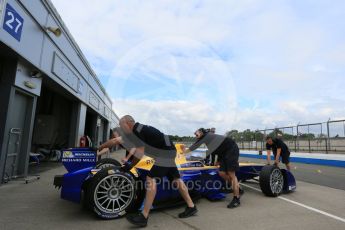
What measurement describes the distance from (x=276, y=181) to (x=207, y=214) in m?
2.14

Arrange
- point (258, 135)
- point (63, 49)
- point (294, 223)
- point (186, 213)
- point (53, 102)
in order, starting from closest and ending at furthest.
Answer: point (294, 223) < point (186, 213) < point (63, 49) < point (53, 102) < point (258, 135)

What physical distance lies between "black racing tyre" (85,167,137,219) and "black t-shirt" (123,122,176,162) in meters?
0.55

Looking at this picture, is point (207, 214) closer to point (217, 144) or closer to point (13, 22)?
point (217, 144)

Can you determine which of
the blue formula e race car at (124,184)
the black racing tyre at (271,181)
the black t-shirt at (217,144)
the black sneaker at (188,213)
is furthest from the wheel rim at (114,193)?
the black racing tyre at (271,181)

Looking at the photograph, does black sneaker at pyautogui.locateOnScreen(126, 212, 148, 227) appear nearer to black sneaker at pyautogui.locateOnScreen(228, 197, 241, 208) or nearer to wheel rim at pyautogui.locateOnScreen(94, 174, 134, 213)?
wheel rim at pyautogui.locateOnScreen(94, 174, 134, 213)

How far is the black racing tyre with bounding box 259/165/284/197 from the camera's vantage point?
538 cm

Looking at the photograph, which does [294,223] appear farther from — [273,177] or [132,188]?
[132,188]

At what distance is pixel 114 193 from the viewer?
3.99 metres

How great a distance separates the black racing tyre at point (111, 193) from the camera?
3.82m

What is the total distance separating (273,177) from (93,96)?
14.7 meters

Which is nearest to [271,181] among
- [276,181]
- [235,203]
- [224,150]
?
[276,181]

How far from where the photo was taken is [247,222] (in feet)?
12.6

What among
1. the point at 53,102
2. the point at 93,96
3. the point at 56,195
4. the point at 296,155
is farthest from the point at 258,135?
the point at 56,195

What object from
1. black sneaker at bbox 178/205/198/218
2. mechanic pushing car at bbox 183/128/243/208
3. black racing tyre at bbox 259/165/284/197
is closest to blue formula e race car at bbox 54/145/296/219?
black racing tyre at bbox 259/165/284/197
